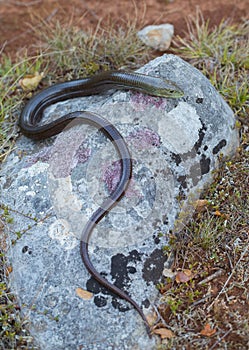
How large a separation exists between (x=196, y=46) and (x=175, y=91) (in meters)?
1.51

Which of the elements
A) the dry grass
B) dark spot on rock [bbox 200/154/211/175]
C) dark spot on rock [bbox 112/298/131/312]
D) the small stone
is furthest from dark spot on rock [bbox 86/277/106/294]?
the small stone

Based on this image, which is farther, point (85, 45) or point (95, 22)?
point (95, 22)

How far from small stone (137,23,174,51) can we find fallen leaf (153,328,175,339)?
3321 millimetres

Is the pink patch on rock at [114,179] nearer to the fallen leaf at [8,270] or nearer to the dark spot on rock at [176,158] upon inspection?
the dark spot on rock at [176,158]

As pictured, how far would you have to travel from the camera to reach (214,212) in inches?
148

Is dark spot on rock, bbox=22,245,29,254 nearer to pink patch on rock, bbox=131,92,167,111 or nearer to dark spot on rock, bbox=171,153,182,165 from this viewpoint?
dark spot on rock, bbox=171,153,182,165

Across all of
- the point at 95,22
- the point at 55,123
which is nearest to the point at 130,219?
the point at 55,123

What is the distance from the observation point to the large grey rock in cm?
315

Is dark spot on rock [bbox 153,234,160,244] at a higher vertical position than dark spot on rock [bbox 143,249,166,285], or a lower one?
higher

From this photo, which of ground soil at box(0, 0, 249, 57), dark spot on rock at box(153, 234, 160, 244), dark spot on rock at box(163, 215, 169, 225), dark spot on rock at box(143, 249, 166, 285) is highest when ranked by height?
ground soil at box(0, 0, 249, 57)

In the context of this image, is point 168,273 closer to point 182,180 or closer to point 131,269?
point 131,269

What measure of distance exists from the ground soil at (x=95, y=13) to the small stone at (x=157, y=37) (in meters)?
0.29

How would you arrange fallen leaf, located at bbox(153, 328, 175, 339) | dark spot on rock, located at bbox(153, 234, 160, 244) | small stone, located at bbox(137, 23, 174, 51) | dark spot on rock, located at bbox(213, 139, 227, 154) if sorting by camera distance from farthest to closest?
small stone, located at bbox(137, 23, 174, 51), dark spot on rock, located at bbox(213, 139, 227, 154), dark spot on rock, located at bbox(153, 234, 160, 244), fallen leaf, located at bbox(153, 328, 175, 339)

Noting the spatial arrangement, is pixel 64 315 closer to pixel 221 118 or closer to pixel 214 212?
pixel 214 212
